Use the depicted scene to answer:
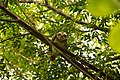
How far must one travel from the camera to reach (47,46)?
2.62m

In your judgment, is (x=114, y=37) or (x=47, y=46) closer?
(x=114, y=37)

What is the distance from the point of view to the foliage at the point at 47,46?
2.41 metres

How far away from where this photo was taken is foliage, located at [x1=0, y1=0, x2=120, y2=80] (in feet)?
7.91

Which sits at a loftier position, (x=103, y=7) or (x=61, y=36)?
(x=103, y=7)

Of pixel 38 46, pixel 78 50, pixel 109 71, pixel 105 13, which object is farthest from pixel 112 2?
pixel 38 46

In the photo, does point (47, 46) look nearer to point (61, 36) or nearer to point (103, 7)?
point (61, 36)

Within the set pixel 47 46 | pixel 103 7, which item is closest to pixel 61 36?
pixel 47 46

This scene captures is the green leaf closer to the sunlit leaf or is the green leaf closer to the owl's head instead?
the sunlit leaf

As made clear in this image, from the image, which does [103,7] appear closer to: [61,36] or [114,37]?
[114,37]

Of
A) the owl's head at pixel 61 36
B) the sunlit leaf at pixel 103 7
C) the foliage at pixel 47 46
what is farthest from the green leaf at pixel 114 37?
the owl's head at pixel 61 36

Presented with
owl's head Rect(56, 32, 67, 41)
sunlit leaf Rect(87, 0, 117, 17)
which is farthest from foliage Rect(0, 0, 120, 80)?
sunlit leaf Rect(87, 0, 117, 17)

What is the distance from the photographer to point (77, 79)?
8.04 ft

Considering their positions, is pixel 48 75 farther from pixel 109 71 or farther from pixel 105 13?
pixel 105 13

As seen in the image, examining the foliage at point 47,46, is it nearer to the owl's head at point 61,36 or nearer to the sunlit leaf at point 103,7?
the owl's head at point 61,36
